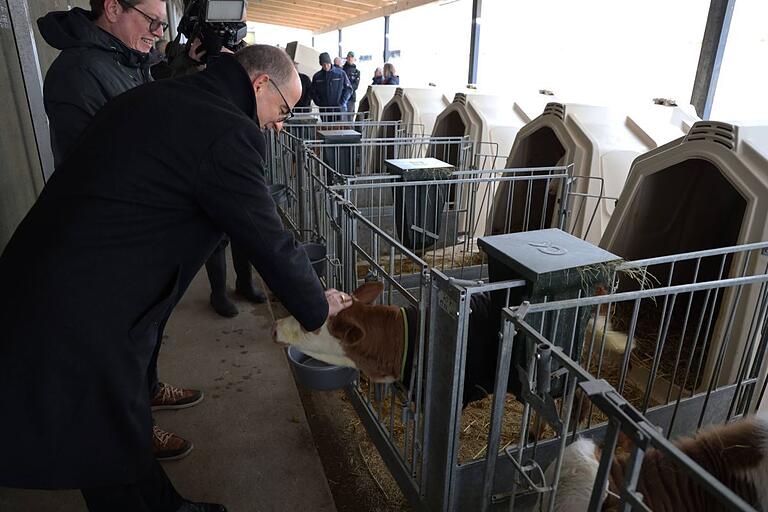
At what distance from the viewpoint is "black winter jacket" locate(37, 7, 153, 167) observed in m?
2.10

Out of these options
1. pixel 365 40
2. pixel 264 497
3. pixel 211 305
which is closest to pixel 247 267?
pixel 211 305

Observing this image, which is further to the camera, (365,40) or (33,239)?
(365,40)

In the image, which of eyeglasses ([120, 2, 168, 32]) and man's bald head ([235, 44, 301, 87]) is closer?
man's bald head ([235, 44, 301, 87])

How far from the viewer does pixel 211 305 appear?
3959 millimetres

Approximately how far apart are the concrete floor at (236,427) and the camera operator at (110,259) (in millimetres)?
916

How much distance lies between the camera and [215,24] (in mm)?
2918

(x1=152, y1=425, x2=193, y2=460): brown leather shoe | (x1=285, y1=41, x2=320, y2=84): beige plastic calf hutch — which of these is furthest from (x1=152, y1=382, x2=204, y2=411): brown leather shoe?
(x1=285, y1=41, x2=320, y2=84): beige plastic calf hutch

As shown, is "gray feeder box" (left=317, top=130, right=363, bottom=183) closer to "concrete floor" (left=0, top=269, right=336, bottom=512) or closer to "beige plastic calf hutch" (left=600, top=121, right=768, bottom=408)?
"concrete floor" (left=0, top=269, right=336, bottom=512)

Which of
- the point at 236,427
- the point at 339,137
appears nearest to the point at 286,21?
the point at 339,137

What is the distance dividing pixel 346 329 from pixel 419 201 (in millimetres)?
1820

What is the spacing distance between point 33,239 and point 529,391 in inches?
53.5

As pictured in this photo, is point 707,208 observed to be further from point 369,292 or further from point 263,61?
point 263,61

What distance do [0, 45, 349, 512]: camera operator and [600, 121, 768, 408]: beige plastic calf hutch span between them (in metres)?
2.23

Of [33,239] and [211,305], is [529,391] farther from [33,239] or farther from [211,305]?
[211,305]
